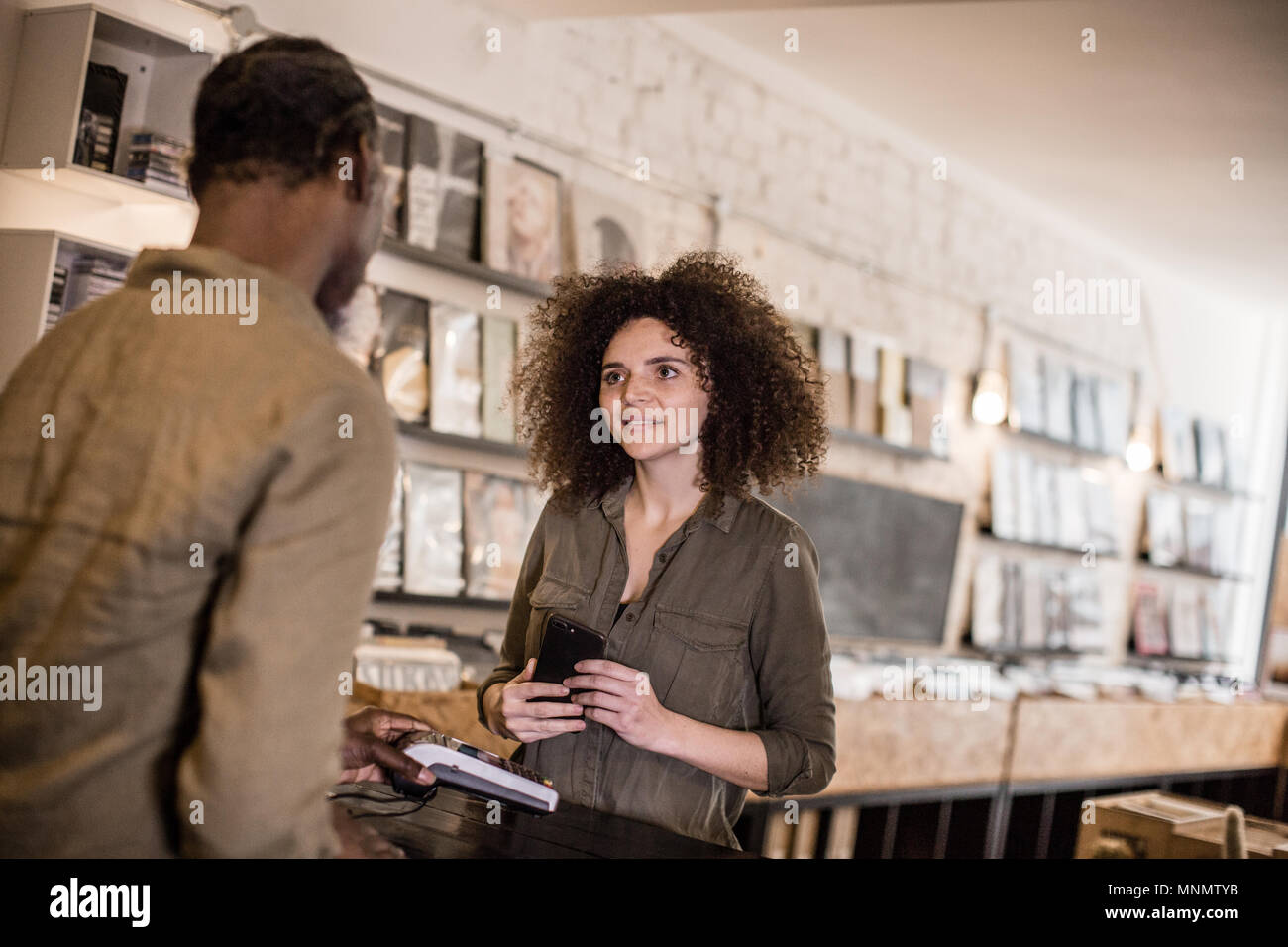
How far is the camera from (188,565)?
2.98ft

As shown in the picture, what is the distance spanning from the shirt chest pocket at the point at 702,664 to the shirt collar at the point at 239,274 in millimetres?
916

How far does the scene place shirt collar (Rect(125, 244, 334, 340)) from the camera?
992 millimetres

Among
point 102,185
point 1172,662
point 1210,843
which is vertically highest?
point 102,185

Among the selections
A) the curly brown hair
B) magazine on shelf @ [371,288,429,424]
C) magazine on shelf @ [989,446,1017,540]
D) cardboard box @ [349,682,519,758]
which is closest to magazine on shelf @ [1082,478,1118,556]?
magazine on shelf @ [989,446,1017,540]

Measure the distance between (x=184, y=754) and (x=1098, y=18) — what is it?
4006 millimetres

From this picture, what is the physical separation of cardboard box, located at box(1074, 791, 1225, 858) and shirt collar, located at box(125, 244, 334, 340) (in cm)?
245

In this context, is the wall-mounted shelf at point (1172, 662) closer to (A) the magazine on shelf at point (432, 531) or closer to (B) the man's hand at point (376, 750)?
(A) the magazine on shelf at point (432, 531)

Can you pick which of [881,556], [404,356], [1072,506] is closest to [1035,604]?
[1072,506]

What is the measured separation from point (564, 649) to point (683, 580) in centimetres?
26

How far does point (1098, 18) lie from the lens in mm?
3910

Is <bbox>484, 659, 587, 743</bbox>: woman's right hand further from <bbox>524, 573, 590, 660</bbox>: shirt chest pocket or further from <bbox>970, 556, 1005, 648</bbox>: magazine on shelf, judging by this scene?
<bbox>970, 556, 1005, 648</bbox>: magazine on shelf

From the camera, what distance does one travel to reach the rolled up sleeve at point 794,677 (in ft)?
5.64

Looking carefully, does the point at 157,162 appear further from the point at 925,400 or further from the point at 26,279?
the point at 925,400
